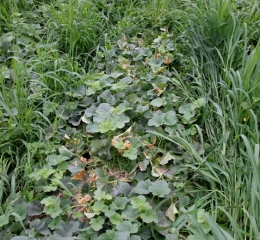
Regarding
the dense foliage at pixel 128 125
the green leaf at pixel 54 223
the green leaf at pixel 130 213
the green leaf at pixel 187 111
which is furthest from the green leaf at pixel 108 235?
the green leaf at pixel 187 111

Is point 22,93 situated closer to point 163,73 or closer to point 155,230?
point 163,73

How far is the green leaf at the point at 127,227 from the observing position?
1.45 m

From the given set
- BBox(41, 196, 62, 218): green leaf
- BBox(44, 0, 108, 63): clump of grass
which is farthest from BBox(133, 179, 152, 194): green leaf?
BBox(44, 0, 108, 63): clump of grass

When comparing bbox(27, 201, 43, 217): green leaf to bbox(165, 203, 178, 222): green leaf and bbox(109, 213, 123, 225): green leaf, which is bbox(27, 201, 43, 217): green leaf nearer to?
bbox(109, 213, 123, 225): green leaf

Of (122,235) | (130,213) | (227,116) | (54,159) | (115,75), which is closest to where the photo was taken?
(122,235)

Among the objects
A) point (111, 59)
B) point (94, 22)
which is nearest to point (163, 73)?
point (111, 59)

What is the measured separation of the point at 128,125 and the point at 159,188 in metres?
0.54

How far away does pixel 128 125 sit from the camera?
2.04m

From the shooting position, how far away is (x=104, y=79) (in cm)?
225

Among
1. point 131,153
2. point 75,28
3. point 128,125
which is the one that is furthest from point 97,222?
point 75,28

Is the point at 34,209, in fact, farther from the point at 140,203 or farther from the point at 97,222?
the point at 140,203

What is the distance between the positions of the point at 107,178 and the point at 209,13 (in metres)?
1.46

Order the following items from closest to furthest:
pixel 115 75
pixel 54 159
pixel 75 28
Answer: pixel 54 159, pixel 115 75, pixel 75 28

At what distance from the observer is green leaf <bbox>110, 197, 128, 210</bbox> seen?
156 centimetres
